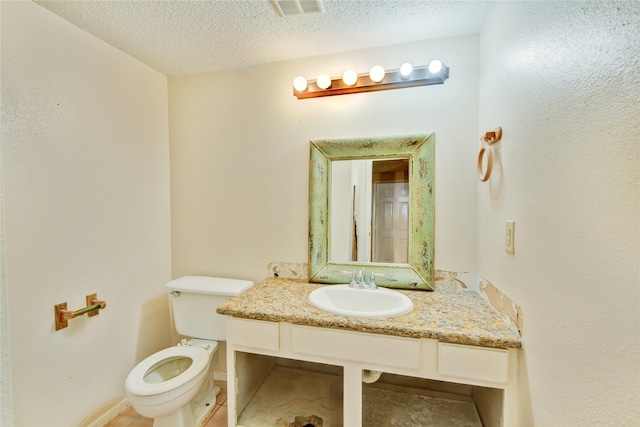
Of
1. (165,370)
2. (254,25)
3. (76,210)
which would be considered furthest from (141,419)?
(254,25)

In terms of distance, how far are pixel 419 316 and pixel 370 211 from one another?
2.03 ft

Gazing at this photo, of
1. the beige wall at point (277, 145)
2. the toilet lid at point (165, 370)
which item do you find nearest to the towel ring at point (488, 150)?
the beige wall at point (277, 145)

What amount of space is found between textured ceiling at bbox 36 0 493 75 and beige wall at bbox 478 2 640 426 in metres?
0.37

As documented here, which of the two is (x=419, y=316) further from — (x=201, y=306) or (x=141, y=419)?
(x=141, y=419)

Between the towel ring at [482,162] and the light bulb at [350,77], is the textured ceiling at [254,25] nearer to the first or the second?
the light bulb at [350,77]

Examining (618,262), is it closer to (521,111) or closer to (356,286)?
(521,111)

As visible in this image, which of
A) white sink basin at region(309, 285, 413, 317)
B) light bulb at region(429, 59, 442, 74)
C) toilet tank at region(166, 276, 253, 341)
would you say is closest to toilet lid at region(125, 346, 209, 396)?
toilet tank at region(166, 276, 253, 341)

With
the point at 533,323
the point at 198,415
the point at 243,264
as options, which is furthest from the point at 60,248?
the point at 533,323

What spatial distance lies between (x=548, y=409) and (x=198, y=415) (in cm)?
165

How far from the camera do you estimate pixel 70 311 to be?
1333 mm

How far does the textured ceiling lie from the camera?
48.3 inches

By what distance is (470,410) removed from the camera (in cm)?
141

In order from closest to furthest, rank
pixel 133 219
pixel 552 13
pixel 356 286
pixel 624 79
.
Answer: pixel 624 79, pixel 552 13, pixel 356 286, pixel 133 219

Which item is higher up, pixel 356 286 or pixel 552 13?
pixel 552 13
